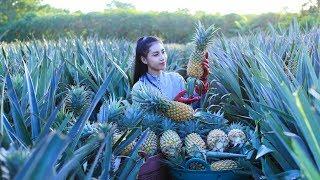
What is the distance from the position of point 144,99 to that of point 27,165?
5.57 ft

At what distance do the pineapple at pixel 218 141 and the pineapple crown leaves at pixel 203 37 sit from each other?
89 centimetres

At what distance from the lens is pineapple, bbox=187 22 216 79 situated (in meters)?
3.06

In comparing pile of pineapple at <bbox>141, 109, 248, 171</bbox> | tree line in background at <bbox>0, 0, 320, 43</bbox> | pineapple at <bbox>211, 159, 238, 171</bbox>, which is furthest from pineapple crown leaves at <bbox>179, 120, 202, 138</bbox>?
tree line in background at <bbox>0, 0, 320, 43</bbox>

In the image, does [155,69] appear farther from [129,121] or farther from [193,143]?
[129,121]

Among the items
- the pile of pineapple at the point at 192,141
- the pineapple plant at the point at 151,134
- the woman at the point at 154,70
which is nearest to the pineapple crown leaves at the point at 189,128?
the pile of pineapple at the point at 192,141

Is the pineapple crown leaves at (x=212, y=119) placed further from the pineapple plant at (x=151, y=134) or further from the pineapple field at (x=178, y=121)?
the pineapple plant at (x=151, y=134)

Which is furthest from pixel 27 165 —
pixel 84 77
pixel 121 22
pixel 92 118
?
pixel 121 22

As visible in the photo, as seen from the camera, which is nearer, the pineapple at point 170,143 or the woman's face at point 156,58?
the pineapple at point 170,143

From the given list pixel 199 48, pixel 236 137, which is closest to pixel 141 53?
pixel 199 48

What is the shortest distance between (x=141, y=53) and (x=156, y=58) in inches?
6.5

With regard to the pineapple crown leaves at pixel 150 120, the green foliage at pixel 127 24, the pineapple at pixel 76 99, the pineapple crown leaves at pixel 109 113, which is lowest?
the green foliage at pixel 127 24

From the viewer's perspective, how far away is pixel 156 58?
3.45 meters

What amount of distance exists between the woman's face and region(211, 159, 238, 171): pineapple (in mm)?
1323

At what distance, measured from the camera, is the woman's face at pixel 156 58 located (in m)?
3.45
